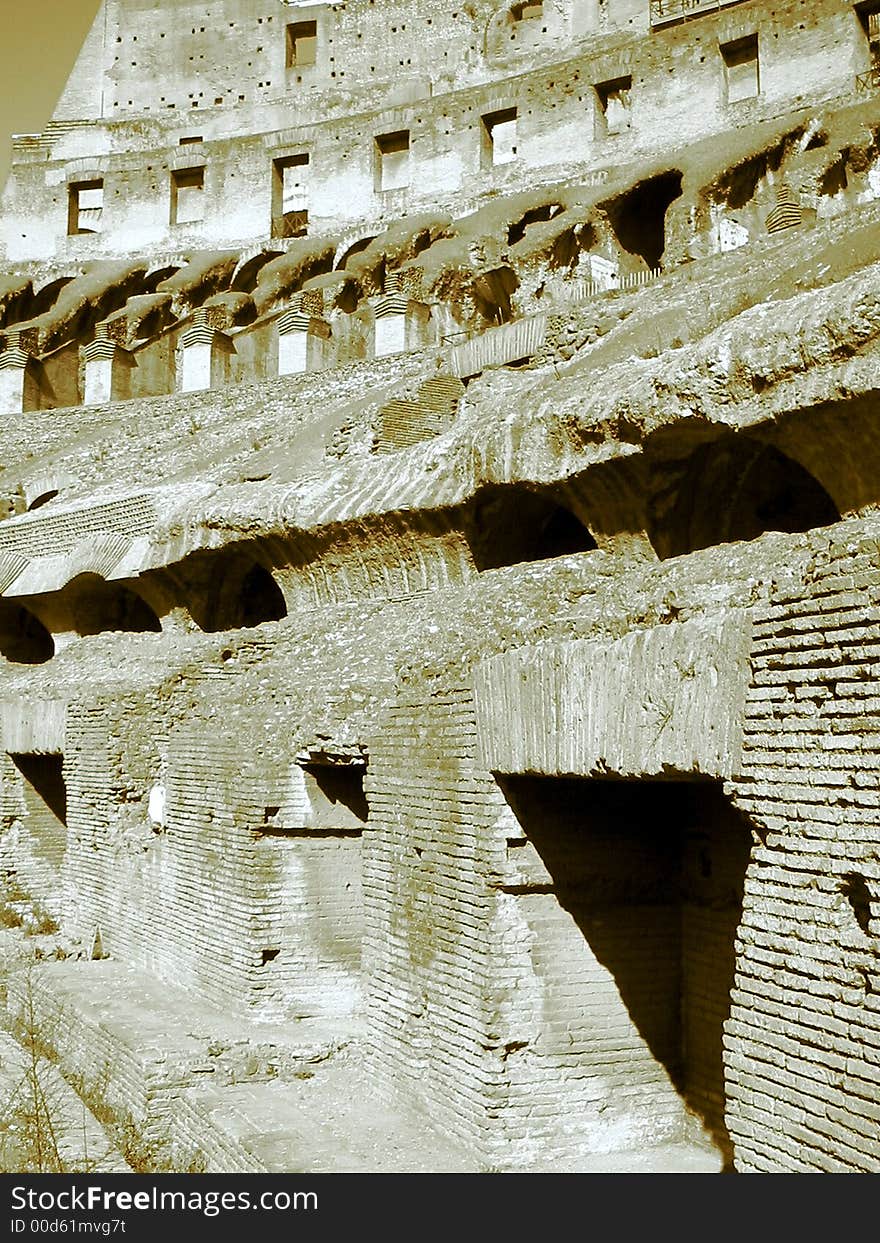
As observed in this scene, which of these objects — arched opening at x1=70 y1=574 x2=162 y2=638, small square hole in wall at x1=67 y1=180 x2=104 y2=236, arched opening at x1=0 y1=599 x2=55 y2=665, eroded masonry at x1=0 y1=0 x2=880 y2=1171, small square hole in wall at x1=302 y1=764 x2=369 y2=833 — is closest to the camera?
eroded masonry at x1=0 y1=0 x2=880 y2=1171

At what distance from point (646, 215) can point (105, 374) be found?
11167 millimetres

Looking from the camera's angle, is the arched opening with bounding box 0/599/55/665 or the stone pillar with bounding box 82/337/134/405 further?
the stone pillar with bounding box 82/337/134/405

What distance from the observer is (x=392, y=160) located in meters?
32.0

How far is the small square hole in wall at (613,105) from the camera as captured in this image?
28.4m

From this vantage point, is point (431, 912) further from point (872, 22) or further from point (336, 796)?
point (872, 22)

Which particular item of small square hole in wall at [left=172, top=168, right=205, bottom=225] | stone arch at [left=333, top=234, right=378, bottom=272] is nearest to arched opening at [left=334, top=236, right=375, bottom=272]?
stone arch at [left=333, top=234, right=378, bottom=272]

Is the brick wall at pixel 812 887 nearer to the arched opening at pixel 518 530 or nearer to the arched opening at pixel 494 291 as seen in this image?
the arched opening at pixel 518 530

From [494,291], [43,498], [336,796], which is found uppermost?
[494,291]

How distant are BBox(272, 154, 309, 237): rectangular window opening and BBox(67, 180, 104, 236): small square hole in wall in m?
5.86

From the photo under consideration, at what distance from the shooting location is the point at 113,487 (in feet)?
51.8

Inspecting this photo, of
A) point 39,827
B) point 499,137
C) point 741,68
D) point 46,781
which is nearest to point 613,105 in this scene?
point 499,137

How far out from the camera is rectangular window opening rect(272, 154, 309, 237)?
32938mm

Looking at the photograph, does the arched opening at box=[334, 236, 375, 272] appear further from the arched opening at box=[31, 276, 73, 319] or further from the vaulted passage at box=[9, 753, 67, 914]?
the vaulted passage at box=[9, 753, 67, 914]
